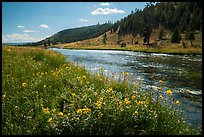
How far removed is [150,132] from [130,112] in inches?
23.3

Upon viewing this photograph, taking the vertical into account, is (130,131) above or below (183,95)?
above

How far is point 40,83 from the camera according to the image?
8.55 meters

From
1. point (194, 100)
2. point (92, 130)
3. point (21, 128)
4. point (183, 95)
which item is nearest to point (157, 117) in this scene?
point (92, 130)

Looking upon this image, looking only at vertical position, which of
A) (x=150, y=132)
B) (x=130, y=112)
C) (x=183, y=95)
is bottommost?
(x=183, y=95)

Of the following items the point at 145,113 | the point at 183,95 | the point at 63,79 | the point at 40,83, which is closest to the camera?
the point at 145,113

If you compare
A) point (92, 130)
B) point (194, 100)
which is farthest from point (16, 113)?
point (194, 100)

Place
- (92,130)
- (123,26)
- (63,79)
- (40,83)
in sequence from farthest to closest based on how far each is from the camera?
(123,26), (63,79), (40,83), (92,130)

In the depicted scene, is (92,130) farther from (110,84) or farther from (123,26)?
(123,26)

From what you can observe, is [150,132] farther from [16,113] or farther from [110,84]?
[110,84]

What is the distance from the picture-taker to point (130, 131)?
17.4 feet

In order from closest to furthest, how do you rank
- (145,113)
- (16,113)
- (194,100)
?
(145,113)
(16,113)
(194,100)

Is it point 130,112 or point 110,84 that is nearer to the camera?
point 130,112

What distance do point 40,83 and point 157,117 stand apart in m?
4.50

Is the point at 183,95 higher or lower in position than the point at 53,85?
lower
